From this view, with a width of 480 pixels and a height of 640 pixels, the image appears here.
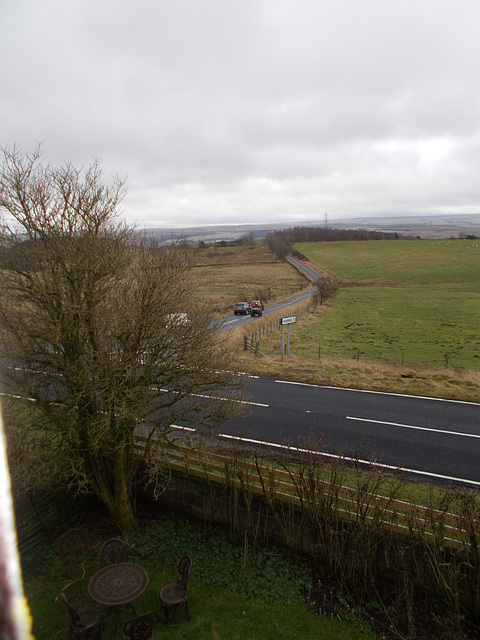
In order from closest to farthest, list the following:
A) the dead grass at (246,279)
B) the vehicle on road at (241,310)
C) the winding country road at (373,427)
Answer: the winding country road at (373,427)
the vehicle on road at (241,310)
the dead grass at (246,279)

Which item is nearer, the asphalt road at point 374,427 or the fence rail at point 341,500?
the fence rail at point 341,500

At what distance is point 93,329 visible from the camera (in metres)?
7.69

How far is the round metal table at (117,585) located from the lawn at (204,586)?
2.58 ft

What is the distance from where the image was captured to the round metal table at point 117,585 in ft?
19.5

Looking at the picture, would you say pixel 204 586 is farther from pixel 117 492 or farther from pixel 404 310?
pixel 404 310

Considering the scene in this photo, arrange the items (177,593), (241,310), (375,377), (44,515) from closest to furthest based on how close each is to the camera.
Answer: (177,593) < (44,515) < (375,377) < (241,310)

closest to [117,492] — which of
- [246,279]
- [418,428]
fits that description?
[418,428]

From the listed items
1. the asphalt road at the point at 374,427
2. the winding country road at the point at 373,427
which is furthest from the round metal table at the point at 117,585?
the winding country road at the point at 373,427

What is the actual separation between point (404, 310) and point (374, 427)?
33.9 m

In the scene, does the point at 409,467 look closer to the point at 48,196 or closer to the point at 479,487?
the point at 479,487

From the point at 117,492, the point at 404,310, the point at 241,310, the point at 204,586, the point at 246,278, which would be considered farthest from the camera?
the point at 246,278

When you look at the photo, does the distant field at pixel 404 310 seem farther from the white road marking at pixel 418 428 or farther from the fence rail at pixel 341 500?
the fence rail at pixel 341 500

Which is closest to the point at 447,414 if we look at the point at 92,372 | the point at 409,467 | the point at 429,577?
the point at 409,467

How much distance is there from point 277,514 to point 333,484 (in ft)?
5.15
